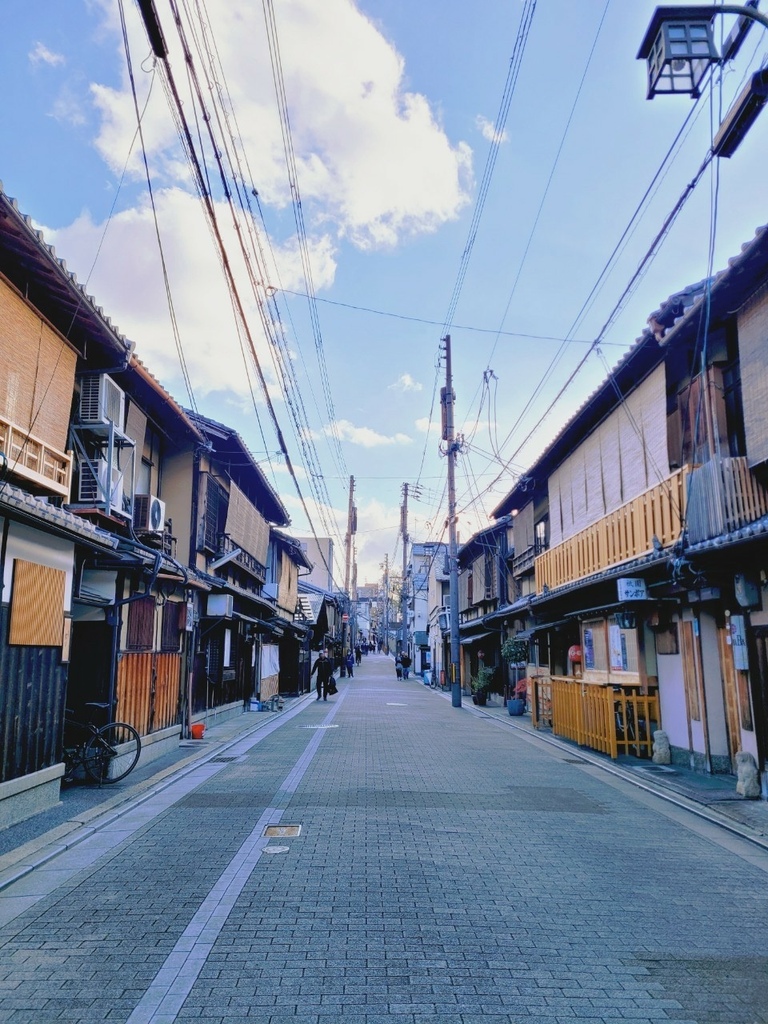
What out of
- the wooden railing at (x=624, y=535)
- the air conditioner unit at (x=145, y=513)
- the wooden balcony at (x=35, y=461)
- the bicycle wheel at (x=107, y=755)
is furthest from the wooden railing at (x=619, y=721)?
the wooden balcony at (x=35, y=461)

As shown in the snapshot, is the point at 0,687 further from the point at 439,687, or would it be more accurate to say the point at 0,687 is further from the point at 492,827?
the point at 439,687

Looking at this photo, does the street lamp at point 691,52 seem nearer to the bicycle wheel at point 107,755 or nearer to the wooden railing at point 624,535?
the wooden railing at point 624,535

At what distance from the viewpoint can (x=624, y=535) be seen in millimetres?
14172

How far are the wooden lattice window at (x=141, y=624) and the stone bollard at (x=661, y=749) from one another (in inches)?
376

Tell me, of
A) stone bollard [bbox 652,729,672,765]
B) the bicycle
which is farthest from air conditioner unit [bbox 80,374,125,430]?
stone bollard [bbox 652,729,672,765]

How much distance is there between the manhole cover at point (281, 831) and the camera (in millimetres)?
7830

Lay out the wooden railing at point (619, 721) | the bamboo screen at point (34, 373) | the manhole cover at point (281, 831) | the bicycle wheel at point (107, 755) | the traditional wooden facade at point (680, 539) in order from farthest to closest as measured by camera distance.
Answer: the wooden railing at point (619, 721), the bicycle wheel at point (107, 755), the traditional wooden facade at point (680, 539), the bamboo screen at point (34, 373), the manhole cover at point (281, 831)

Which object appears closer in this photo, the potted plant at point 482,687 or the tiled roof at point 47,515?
the tiled roof at point 47,515

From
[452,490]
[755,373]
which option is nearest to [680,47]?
[755,373]

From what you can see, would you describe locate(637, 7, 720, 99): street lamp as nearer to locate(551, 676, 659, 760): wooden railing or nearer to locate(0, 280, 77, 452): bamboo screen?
locate(0, 280, 77, 452): bamboo screen

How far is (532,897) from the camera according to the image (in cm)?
604

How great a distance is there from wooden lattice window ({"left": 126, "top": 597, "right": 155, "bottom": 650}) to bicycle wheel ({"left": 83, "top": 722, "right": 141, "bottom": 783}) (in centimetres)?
170

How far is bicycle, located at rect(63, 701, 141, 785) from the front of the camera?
34.5 ft

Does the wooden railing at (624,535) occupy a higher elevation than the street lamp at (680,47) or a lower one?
lower
